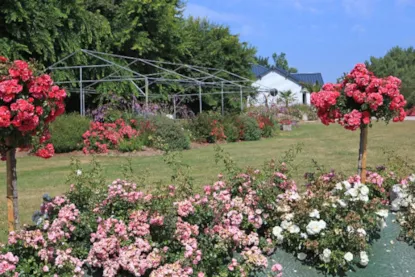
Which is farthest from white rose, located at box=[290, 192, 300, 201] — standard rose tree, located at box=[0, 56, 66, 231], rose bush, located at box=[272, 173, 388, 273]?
standard rose tree, located at box=[0, 56, 66, 231]

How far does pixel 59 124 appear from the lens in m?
14.3

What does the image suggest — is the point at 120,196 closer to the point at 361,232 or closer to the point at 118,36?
the point at 361,232

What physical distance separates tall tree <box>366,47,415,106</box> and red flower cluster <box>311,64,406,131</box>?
44565mm

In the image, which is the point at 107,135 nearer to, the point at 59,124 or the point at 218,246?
the point at 59,124

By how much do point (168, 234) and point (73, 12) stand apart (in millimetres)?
20298

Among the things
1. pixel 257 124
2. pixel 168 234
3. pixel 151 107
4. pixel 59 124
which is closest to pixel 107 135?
pixel 59 124

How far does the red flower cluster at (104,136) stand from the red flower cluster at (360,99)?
9.73 meters

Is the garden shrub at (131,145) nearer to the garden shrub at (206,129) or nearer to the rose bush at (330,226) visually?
the garden shrub at (206,129)

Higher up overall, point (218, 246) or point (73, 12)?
point (73, 12)

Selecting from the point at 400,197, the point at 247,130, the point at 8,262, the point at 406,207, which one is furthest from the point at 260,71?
the point at 8,262

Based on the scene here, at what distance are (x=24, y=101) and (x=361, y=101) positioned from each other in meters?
3.18

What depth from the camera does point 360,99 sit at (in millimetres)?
4820

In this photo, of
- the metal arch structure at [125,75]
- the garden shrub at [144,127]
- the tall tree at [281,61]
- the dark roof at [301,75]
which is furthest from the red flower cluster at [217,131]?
the tall tree at [281,61]

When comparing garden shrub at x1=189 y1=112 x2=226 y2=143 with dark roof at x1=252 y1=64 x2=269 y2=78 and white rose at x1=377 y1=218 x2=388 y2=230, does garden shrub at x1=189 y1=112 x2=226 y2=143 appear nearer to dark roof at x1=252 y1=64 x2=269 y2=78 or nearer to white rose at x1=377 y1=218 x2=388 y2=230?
white rose at x1=377 y1=218 x2=388 y2=230
